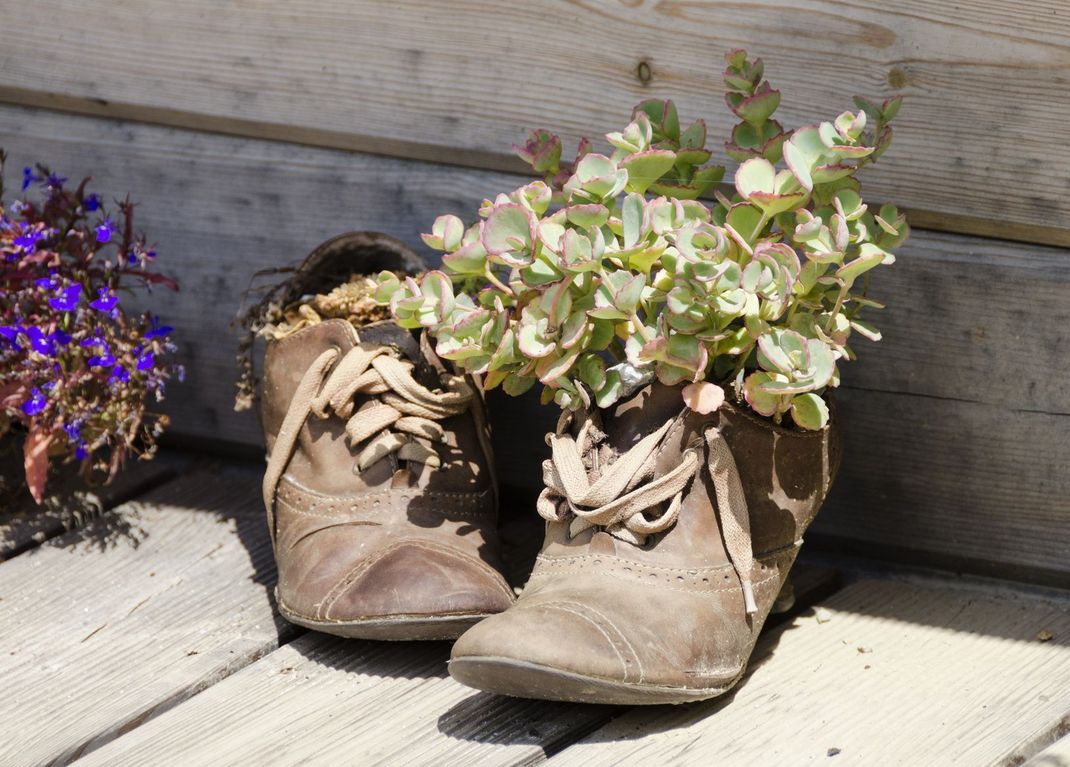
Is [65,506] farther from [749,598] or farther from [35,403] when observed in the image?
[749,598]

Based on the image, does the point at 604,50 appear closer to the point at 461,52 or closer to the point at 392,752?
the point at 461,52

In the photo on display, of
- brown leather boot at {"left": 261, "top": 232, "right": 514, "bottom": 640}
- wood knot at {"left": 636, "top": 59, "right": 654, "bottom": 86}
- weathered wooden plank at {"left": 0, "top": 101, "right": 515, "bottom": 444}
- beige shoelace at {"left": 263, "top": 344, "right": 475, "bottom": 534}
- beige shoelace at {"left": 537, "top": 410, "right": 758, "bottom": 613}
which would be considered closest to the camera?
beige shoelace at {"left": 537, "top": 410, "right": 758, "bottom": 613}

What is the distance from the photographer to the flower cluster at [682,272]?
51.8 inches

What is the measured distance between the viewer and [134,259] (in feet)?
6.38

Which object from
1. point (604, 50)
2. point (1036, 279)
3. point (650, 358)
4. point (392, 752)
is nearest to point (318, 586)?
point (392, 752)

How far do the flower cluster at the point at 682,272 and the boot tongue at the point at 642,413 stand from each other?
0.05 feet

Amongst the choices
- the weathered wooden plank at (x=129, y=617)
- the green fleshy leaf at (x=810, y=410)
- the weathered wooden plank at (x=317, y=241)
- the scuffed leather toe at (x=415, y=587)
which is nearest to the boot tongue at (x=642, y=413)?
the green fleshy leaf at (x=810, y=410)

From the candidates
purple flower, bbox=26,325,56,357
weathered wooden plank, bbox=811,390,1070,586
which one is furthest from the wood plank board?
purple flower, bbox=26,325,56,357

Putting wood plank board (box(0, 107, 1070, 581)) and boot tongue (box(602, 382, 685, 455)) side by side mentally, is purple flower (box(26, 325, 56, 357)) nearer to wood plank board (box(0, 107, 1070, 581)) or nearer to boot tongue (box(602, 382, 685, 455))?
wood plank board (box(0, 107, 1070, 581))

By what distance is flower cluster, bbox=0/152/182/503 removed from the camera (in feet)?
6.03

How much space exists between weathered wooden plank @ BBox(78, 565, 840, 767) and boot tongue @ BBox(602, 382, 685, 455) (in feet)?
0.99

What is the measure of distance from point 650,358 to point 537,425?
2.13 feet

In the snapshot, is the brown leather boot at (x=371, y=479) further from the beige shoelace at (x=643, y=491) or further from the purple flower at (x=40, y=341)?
the purple flower at (x=40, y=341)

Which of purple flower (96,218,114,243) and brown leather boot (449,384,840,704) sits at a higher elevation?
purple flower (96,218,114,243)
